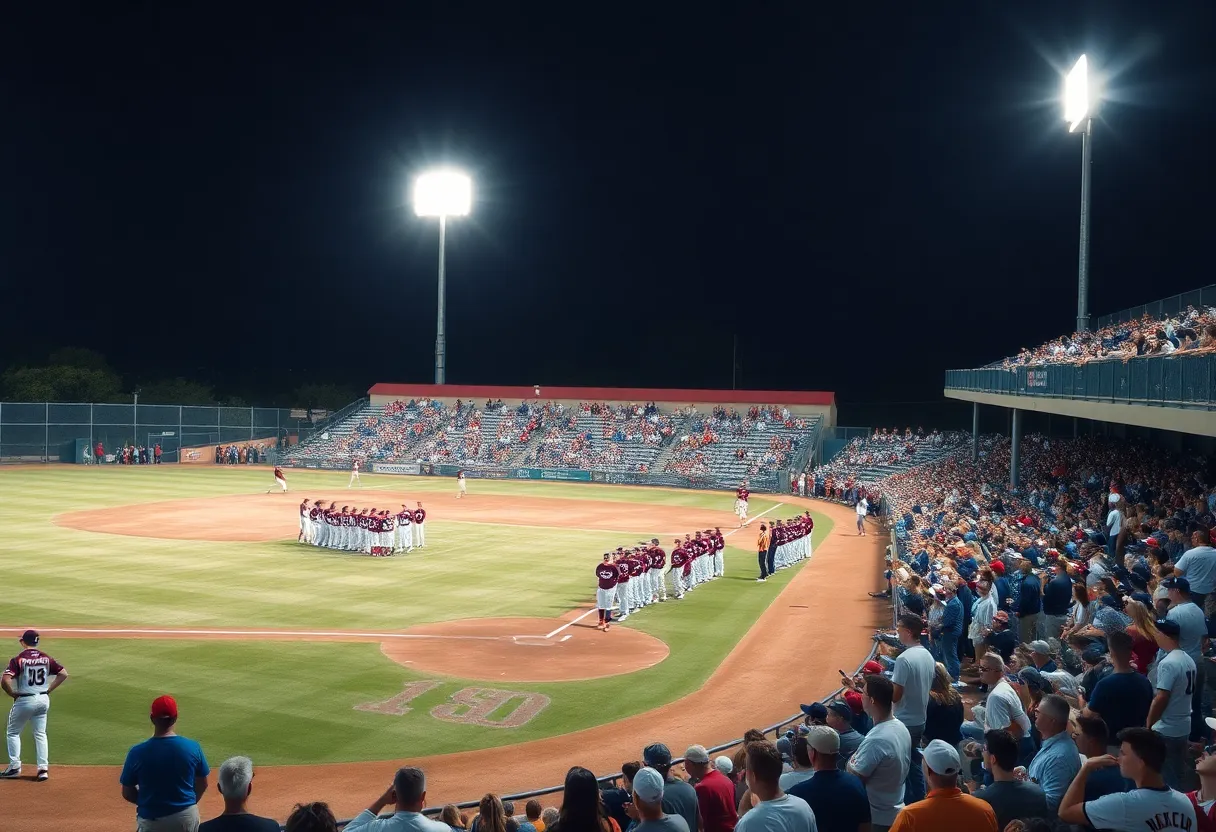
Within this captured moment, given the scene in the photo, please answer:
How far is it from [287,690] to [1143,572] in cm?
1120

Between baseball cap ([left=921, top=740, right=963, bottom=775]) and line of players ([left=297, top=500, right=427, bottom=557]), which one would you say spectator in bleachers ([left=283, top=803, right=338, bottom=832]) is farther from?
line of players ([left=297, top=500, right=427, bottom=557])

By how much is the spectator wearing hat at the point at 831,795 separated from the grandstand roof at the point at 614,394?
171 feet

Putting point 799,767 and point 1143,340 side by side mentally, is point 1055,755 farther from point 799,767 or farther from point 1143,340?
point 1143,340

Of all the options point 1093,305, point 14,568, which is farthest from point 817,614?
point 1093,305

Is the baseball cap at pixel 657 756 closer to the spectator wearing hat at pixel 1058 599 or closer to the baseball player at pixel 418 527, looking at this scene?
the spectator wearing hat at pixel 1058 599

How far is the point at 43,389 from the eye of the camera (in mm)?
71438

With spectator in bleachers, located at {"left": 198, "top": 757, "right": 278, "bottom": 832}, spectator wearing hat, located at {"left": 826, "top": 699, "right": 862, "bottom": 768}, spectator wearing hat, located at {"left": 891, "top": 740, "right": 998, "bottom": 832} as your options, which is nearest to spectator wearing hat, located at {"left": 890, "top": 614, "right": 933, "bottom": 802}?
spectator wearing hat, located at {"left": 826, "top": 699, "right": 862, "bottom": 768}

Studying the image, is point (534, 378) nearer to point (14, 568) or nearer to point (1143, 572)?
point (14, 568)

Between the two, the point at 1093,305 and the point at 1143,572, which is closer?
the point at 1143,572

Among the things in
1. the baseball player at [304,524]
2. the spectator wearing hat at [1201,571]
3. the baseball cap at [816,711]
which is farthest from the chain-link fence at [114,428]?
the spectator wearing hat at [1201,571]

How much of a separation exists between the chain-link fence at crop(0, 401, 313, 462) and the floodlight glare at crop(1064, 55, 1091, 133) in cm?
5306

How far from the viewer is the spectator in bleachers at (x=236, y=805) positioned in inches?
213

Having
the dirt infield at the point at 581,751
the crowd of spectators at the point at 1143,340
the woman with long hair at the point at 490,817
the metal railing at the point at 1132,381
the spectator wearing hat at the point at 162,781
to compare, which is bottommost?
the dirt infield at the point at 581,751

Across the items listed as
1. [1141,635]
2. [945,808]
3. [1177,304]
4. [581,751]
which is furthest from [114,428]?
[945,808]
